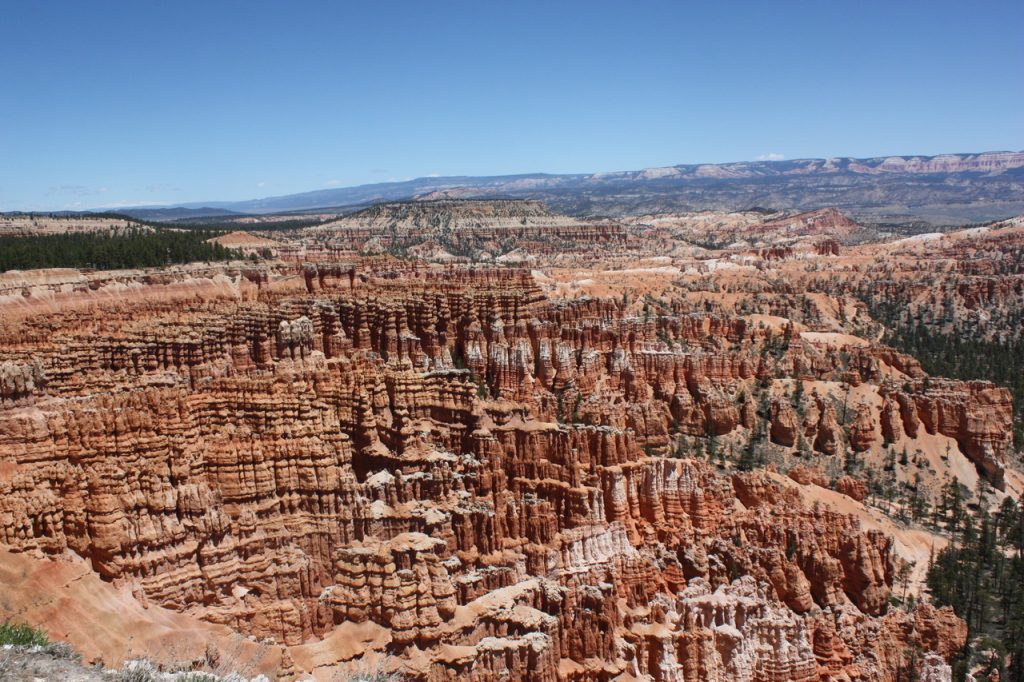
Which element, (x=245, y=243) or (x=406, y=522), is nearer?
(x=406, y=522)

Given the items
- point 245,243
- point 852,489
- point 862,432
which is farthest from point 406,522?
point 245,243

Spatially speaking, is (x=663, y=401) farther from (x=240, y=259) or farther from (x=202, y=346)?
(x=240, y=259)

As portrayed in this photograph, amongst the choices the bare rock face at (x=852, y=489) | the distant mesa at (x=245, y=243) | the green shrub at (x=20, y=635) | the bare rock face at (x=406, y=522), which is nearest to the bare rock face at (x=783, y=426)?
the bare rock face at (x=852, y=489)

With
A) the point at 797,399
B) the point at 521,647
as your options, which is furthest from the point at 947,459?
the point at 521,647

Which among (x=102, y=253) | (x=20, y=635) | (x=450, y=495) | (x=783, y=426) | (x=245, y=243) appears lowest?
(x=783, y=426)

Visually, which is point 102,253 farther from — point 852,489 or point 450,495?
point 852,489

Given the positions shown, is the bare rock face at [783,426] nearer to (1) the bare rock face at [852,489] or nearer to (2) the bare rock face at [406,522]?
(1) the bare rock face at [852,489]

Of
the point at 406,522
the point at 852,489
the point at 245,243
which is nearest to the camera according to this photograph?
the point at 406,522
